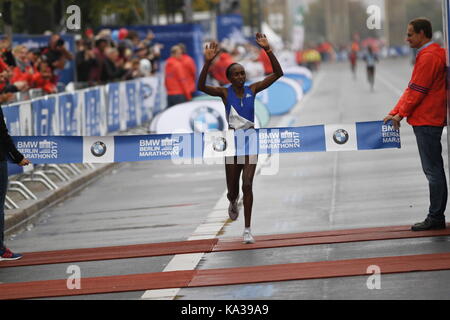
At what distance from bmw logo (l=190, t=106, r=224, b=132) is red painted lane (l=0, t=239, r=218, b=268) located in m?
10.6

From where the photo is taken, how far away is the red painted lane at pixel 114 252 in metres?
11.0

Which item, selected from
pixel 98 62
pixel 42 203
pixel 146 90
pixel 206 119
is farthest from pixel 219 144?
pixel 146 90

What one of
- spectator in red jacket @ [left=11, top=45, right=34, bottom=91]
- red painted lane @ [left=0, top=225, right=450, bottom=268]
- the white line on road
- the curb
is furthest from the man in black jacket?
spectator in red jacket @ [left=11, top=45, right=34, bottom=91]

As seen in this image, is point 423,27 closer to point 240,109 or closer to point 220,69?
point 240,109

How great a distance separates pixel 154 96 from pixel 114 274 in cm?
2098

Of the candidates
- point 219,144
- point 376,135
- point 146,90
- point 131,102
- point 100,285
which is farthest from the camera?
point 146,90

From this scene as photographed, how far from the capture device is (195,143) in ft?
40.0

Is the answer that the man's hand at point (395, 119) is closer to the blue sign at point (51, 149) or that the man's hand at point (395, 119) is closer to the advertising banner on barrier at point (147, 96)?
the blue sign at point (51, 149)

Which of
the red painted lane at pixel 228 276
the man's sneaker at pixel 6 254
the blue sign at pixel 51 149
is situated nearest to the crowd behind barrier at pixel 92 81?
the blue sign at pixel 51 149

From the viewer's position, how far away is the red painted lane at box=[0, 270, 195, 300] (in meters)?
9.23

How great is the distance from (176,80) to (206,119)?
2.88 m

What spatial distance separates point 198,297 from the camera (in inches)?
342
